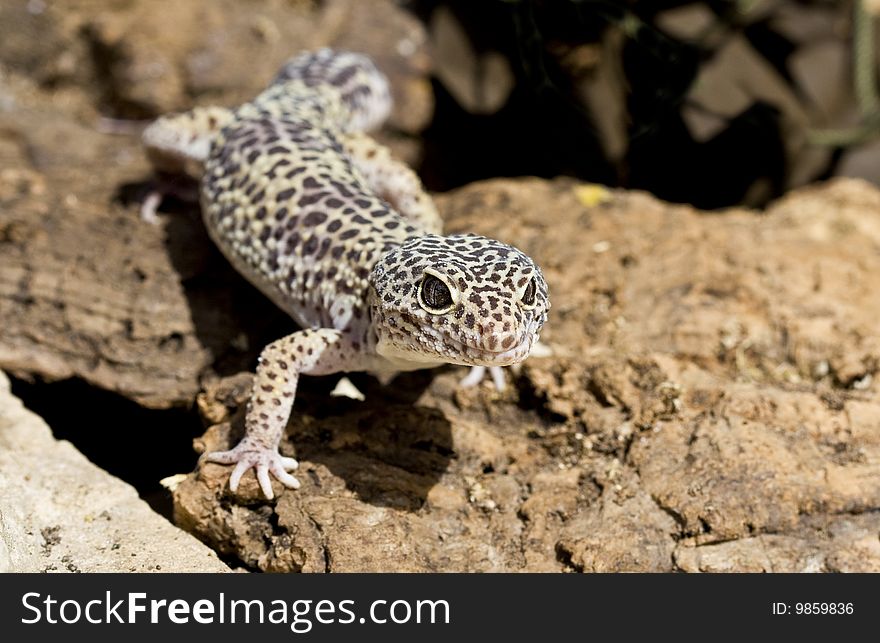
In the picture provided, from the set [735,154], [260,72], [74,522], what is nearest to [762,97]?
[735,154]

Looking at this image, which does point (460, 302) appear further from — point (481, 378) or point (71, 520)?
point (71, 520)

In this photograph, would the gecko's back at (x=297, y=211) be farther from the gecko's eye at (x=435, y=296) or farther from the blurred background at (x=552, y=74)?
the blurred background at (x=552, y=74)

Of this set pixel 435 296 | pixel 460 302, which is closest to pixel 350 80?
pixel 435 296

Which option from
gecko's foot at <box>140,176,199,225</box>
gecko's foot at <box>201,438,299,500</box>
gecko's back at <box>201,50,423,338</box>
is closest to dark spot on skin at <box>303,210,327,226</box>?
gecko's back at <box>201,50,423,338</box>

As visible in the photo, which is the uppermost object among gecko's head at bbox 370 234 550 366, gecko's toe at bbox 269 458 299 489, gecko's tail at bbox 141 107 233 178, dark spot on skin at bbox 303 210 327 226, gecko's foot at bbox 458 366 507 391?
Result: gecko's tail at bbox 141 107 233 178

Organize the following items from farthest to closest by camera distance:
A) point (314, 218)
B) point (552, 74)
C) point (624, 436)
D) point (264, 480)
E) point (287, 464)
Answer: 1. point (552, 74)
2. point (314, 218)
3. point (624, 436)
4. point (287, 464)
5. point (264, 480)

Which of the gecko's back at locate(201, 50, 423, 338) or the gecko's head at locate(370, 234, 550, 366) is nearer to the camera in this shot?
the gecko's head at locate(370, 234, 550, 366)

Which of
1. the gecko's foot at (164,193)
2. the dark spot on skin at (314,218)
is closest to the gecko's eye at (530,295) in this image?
the dark spot on skin at (314,218)

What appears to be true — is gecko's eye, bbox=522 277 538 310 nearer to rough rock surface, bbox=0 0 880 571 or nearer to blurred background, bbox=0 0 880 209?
rough rock surface, bbox=0 0 880 571
